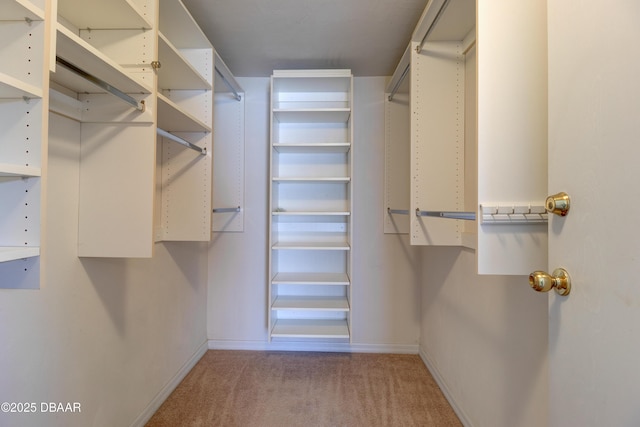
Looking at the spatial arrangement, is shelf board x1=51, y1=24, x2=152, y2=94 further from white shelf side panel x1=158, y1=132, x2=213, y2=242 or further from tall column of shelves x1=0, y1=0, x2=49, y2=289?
white shelf side panel x1=158, y1=132, x2=213, y2=242

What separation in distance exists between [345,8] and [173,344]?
2.42 m

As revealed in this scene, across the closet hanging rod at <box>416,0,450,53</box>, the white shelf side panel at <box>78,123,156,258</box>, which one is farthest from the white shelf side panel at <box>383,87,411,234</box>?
the white shelf side panel at <box>78,123,156,258</box>

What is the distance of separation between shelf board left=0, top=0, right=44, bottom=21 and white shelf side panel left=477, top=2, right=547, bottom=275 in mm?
1270

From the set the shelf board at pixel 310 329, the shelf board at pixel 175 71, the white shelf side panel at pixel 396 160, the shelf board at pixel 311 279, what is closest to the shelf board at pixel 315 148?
the white shelf side panel at pixel 396 160

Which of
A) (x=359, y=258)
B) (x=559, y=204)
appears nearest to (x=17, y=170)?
(x=559, y=204)

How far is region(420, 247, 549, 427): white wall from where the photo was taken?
114 centimetres

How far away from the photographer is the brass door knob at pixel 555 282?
749 mm

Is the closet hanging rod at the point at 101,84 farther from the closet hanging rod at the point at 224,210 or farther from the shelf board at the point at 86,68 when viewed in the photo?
the closet hanging rod at the point at 224,210

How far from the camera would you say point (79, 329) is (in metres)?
1.25

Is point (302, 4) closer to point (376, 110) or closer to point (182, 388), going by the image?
point (376, 110)

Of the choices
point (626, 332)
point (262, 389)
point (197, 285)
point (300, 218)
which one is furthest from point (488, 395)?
point (197, 285)

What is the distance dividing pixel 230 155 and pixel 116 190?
4.52 ft

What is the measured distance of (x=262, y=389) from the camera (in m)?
2.00

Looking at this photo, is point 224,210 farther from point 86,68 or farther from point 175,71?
point 86,68
